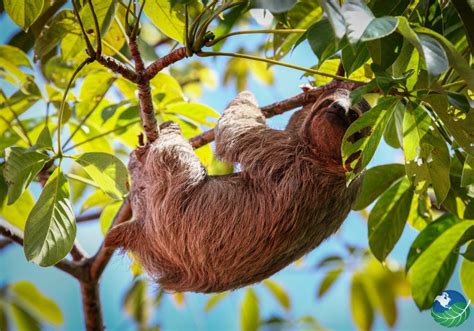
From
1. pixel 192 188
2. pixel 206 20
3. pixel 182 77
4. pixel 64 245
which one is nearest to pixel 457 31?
pixel 206 20

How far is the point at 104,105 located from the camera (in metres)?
5.02

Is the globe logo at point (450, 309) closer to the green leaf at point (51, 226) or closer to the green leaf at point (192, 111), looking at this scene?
the green leaf at point (192, 111)

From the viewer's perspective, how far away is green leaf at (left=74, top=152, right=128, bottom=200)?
12.2ft

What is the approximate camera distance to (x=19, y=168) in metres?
3.33

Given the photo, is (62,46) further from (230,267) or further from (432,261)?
(432,261)

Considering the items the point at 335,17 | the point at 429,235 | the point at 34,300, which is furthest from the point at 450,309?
the point at 34,300

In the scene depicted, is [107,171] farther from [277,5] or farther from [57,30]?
[277,5]

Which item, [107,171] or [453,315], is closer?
[107,171]

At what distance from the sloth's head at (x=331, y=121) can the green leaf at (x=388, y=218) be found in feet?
1.47

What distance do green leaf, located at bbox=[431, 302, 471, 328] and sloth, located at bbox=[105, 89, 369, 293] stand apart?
37.7 inches

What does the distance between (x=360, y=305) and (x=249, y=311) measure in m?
1.07

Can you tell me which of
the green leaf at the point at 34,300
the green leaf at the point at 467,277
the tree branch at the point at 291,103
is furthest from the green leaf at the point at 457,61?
the green leaf at the point at 34,300

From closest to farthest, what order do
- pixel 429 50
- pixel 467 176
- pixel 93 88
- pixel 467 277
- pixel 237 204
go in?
pixel 429 50 < pixel 467 176 < pixel 467 277 < pixel 237 204 < pixel 93 88

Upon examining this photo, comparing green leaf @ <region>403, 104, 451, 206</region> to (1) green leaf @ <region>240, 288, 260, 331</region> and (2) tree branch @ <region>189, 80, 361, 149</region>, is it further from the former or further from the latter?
(1) green leaf @ <region>240, 288, 260, 331</region>
